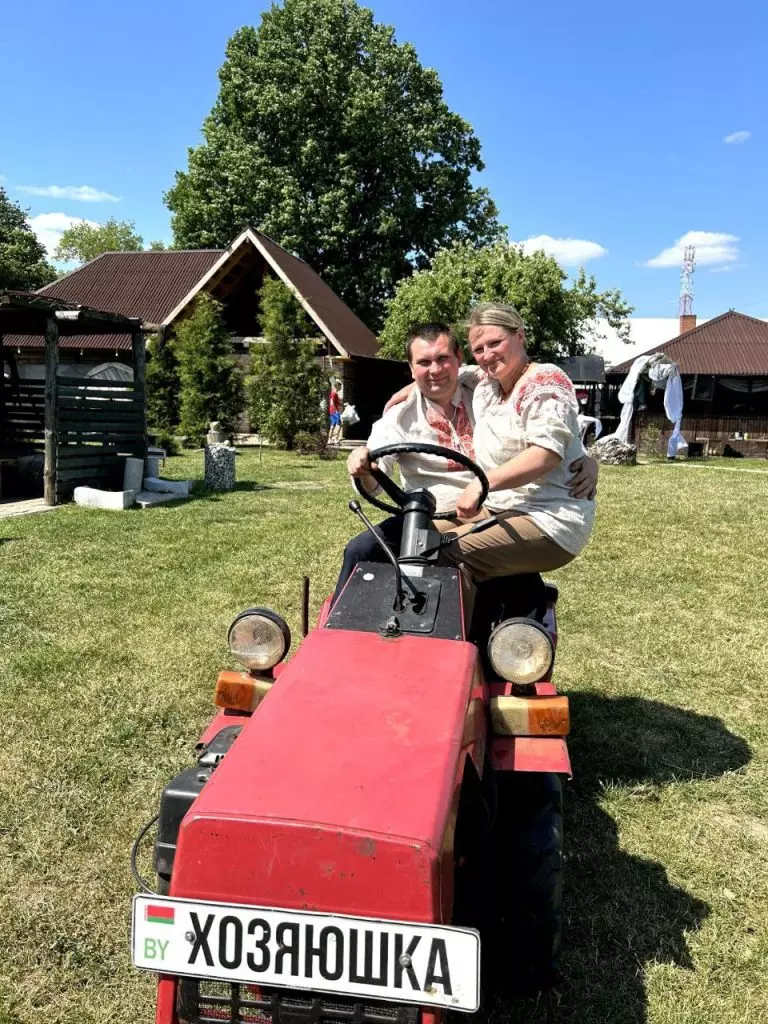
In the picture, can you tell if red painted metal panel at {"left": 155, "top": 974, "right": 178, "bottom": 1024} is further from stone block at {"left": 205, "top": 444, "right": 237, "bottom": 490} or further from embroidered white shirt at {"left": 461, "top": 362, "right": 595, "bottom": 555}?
stone block at {"left": 205, "top": 444, "right": 237, "bottom": 490}

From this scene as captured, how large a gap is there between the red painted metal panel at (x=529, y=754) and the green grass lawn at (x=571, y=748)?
24.7 inches

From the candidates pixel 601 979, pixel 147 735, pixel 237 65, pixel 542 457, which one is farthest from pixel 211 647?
pixel 237 65

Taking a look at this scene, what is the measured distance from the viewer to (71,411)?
38.0 ft

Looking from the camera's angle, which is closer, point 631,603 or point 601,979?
point 601,979

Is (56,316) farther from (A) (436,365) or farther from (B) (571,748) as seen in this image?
(B) (571,748)

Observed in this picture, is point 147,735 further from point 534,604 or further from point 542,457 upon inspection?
point 542,457

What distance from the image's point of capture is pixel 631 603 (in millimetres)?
6820

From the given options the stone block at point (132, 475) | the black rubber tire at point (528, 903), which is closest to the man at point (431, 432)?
the black rubber tire at point (528, 903)

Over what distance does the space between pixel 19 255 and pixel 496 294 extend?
28.3 meters

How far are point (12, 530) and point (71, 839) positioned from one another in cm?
687

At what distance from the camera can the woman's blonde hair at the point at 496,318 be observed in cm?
335

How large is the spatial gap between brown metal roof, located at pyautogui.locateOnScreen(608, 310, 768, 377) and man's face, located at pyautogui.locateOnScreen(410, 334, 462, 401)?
997 inches

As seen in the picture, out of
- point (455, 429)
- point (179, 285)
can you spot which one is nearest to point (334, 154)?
point (179, 285)

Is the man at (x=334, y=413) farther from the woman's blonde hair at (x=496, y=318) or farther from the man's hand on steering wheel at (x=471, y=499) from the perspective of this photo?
the man's hand on steering wheel at (x=471, y=499)
